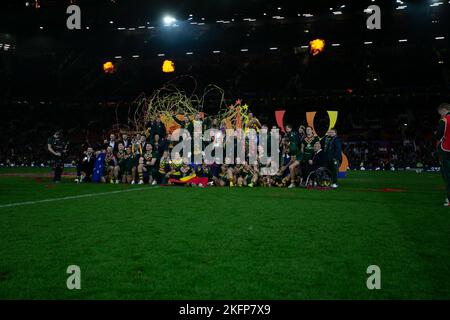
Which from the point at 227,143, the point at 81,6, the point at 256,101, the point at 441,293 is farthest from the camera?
the point at 256,101

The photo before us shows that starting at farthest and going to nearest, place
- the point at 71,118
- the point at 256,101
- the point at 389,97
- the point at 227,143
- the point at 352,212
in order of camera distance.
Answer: the point at 71,118
the point at 256,101
the point at 389,97
the point at 227,143
the point at 352,212

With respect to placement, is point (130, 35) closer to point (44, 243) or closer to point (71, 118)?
point (71, 118)

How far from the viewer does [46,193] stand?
470 inches

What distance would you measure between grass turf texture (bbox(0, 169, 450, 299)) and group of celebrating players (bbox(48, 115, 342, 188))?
16.7ft

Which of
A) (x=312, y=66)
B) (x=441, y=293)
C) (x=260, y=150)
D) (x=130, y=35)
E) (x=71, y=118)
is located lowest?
(x=441, y=293)

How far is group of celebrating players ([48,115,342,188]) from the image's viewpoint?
14781 mm

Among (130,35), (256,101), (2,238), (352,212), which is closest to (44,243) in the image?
(2,238)

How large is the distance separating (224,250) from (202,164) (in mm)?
9787

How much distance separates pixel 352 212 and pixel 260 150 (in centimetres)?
634

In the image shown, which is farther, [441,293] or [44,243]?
[44,243]

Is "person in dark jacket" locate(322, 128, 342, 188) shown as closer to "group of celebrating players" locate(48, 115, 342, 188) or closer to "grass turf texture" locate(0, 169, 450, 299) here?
"group of celebrating players" locate(48, 115, 342, 188)

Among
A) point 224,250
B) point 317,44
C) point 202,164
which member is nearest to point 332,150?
point 202,164

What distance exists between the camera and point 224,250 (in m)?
5.42

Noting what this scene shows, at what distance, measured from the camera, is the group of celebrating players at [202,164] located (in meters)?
14.8
